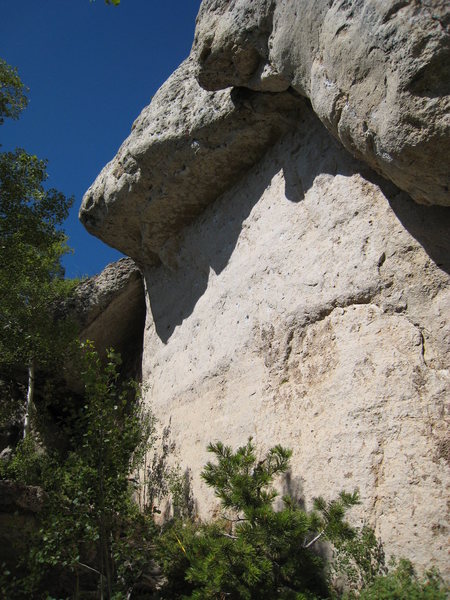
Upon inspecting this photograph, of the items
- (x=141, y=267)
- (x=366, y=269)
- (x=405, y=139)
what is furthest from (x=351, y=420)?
(x=141, y=267)

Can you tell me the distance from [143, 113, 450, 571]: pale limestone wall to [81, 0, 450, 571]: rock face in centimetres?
1

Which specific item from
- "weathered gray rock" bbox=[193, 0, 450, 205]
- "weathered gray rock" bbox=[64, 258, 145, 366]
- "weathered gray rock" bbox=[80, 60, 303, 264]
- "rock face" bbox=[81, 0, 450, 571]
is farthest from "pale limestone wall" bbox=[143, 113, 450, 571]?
"weathered gray rock" bbox=[64, 258, 145, 366]

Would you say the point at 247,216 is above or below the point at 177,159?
below

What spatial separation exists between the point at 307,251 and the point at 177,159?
231cm

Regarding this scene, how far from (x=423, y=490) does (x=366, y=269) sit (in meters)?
1.62

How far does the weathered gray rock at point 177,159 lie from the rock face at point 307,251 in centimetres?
2

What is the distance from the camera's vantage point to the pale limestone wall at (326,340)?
3.58 m

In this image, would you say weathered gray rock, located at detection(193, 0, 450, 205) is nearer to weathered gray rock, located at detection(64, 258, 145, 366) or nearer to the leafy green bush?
the leafy green bush

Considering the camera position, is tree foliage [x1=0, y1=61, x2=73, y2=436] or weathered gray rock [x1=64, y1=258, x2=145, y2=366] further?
weathered gray rock [x1=64, y1=258, x2=145, y2=366]

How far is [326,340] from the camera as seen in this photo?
4445mm

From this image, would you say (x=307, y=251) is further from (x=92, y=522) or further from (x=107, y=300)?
(x=107, y=300)

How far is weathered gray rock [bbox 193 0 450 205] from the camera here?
3232 millimetres

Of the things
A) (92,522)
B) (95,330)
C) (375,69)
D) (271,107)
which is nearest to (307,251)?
(271,107)

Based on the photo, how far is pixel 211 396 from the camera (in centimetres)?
582
